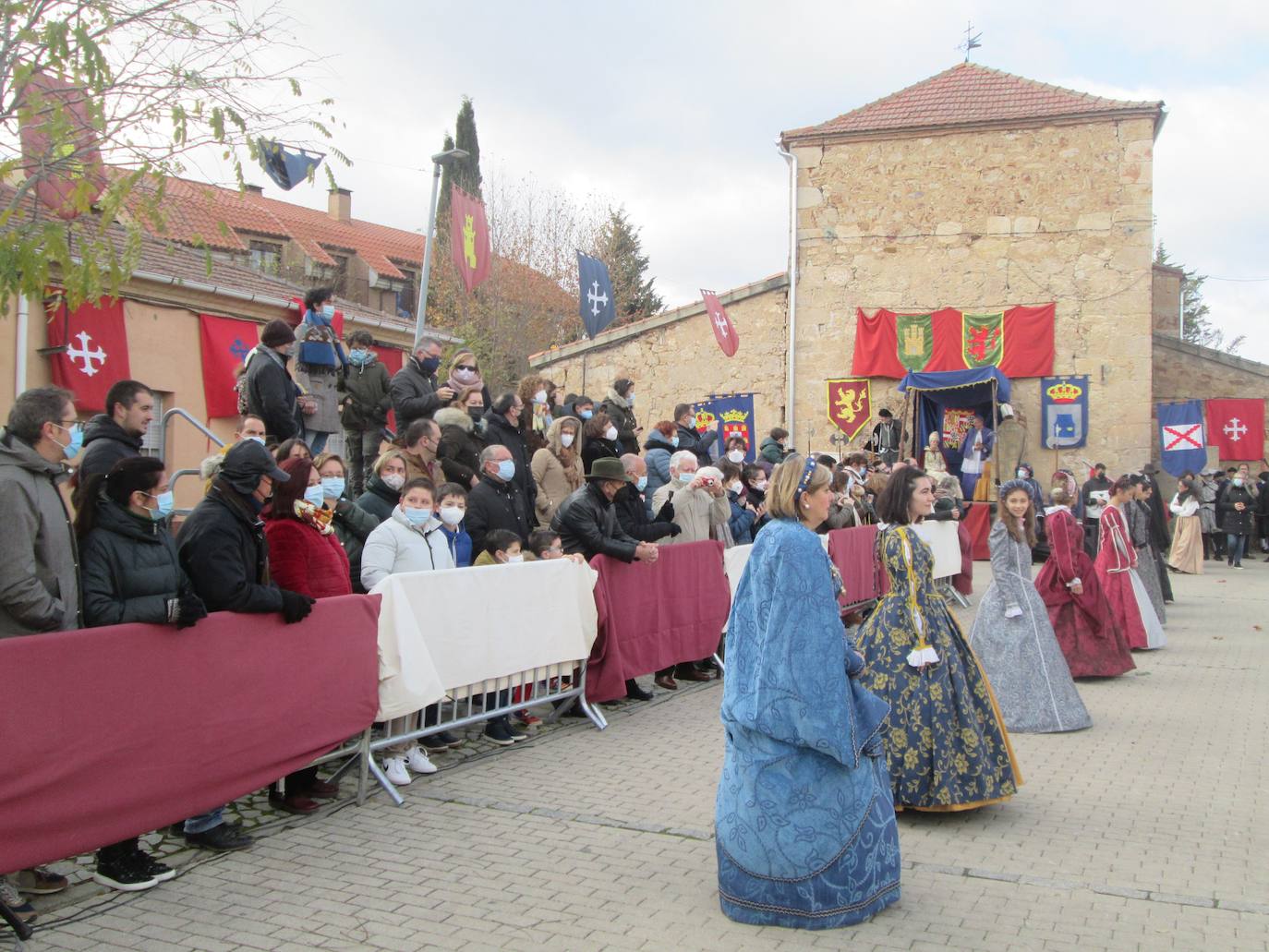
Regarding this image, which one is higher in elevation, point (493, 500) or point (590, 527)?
point (493, 500)

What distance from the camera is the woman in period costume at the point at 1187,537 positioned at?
68.8ft

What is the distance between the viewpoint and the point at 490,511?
829cm

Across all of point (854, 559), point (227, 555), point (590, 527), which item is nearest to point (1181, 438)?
point (854, 559)

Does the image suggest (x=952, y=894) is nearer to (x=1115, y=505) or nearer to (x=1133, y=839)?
(x=1133, y=839)

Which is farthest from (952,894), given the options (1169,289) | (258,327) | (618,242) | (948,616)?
(618,242)

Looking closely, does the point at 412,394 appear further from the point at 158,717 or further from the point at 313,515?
the point at 158,717

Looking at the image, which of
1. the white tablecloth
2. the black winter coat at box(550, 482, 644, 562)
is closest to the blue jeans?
the white tablecloth

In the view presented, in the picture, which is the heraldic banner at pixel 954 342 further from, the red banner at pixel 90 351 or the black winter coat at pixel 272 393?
the black winter coat at pixel 272 393

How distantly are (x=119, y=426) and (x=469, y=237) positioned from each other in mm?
9833

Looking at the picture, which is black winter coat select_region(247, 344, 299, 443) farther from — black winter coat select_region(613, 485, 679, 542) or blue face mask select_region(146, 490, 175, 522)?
blue face mask select_region(146, 490, 175, 522)

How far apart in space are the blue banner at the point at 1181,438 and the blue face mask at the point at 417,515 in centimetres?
2127

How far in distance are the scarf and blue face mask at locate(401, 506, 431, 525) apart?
748mm

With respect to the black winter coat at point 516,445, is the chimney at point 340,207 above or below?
above

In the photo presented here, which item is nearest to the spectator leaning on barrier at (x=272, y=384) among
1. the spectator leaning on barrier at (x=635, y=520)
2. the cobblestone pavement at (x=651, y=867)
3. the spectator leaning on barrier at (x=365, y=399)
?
the spectator leaning on barrier at (x=365, y=399)
